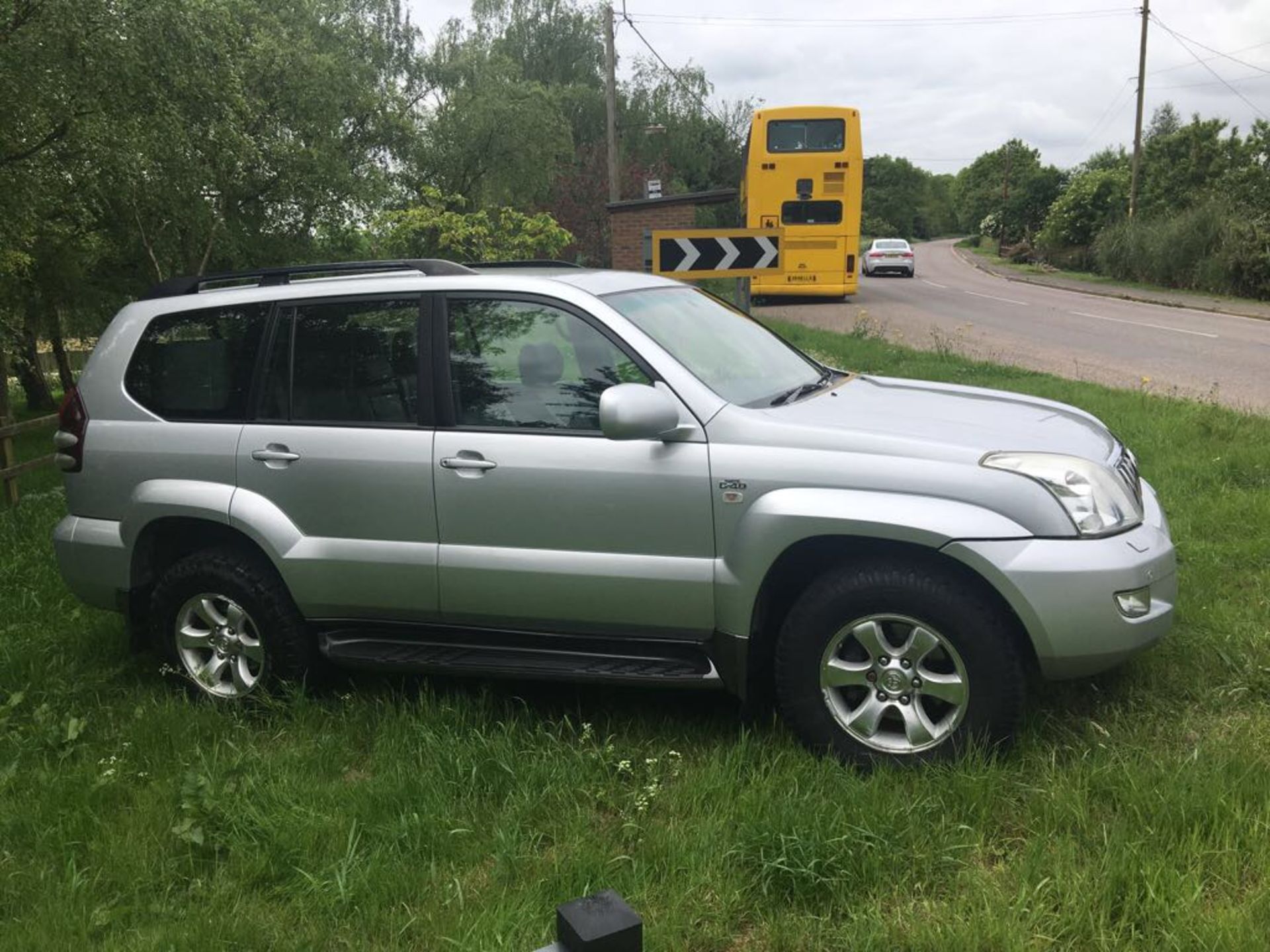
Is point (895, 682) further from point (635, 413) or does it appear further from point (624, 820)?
point (635, 413)

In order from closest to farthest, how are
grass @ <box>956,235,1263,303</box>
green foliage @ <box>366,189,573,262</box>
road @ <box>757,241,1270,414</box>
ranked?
road @ <box>757,241,1270,414</box>
green foliage @ <box>366,189,573,262</box>
grass @ <box>956,235,1263,303</box>

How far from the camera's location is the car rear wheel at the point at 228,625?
13.5 feet

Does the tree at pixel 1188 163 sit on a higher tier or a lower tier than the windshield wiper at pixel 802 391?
higher

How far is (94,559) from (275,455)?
3.42 feet

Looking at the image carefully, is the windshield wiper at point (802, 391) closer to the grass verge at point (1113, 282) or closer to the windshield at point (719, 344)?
the windshield at point (719, 344)

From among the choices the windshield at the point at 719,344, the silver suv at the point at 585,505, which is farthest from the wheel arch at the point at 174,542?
the windshield at the point at 719,344

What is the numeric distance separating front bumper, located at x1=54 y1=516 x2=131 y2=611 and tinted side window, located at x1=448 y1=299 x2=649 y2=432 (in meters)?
1.64

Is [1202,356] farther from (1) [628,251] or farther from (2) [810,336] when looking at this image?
(1) [628,251]

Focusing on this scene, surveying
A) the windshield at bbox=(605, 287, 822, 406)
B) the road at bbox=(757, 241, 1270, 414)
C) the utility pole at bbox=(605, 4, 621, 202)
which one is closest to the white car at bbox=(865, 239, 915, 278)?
the road at bbox=(757, 241, 1270, 414)

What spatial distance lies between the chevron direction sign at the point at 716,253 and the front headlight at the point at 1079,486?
4.28 m

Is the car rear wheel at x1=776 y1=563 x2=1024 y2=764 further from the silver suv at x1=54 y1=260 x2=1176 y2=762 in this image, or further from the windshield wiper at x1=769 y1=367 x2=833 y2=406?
the windshield wiper at x1=769 y1=367 x2=833 y2=406

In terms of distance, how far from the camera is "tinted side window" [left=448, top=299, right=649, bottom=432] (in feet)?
12.2

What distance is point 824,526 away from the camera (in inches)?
130

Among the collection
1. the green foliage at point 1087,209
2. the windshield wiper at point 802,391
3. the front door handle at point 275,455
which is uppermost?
the green foliage at point 1087,209
